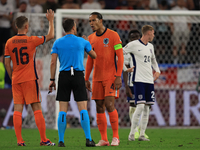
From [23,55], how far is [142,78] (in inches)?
84.5

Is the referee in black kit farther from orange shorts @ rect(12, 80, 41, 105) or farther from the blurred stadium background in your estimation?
the blurred stadium background

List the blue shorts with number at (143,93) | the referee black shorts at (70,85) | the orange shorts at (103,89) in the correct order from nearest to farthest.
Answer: the referee black shorts at (70,85) < the orange shorts at (103,89) < the blue shorts with number at (143,93)

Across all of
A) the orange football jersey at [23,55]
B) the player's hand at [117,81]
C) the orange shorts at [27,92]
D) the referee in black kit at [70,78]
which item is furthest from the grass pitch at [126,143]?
the orange football jersey at [23,55]

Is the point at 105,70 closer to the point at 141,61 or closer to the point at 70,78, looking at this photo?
the point at 70,78

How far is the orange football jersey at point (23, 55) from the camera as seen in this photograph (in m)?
5.45

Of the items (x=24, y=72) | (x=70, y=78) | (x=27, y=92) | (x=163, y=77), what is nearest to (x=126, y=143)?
(x=70, y=78)

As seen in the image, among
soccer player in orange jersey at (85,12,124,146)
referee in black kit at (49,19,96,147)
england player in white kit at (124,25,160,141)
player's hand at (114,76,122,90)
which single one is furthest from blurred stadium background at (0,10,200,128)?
referee in black kit at (49,19,96,147)

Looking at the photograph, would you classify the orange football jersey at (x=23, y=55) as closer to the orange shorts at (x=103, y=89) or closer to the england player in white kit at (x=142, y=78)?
the orange shorts at (x=103, y=89)

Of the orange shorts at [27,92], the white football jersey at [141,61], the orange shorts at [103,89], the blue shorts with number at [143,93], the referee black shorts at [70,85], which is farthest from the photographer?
the white football jersey at [141,61]

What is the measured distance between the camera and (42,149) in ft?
16.3

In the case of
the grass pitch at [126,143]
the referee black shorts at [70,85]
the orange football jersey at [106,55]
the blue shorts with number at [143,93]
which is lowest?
the grass pitch at [126,143]

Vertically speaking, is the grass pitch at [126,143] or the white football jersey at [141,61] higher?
the white football jersey at [141,61]

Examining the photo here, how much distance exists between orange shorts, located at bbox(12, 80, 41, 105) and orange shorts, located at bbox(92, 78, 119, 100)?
88cm

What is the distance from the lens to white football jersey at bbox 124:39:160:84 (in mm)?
6477
